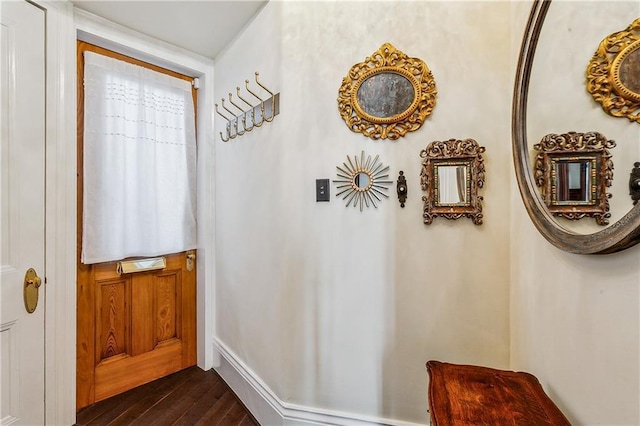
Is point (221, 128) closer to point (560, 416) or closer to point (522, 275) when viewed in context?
point (522, 275)

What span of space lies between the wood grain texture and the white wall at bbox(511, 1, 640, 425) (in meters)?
0.09

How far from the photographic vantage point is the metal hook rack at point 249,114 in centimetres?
140

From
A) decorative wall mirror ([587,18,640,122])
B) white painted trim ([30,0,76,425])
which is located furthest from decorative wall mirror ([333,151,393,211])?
white painted trim ([30,0,76,425])

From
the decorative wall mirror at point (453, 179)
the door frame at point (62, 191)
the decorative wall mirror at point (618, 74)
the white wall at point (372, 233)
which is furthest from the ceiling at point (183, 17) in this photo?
the decorative wall mirror at point (618, 74)

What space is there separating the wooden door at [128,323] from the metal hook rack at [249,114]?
0.61 meters

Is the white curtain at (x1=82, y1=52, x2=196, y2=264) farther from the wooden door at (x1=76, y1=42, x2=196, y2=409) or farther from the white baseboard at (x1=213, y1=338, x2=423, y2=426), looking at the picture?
the white baseboard at (x1=213, y1=338, x2=423, y2=426)

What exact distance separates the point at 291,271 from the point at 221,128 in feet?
3.92

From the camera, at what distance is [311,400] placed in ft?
4.35

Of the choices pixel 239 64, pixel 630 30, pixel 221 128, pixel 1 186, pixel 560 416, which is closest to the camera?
pixel 630 30

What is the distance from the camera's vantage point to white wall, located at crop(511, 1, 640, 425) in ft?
1.92

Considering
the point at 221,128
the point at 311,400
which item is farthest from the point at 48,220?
the point at 311,400

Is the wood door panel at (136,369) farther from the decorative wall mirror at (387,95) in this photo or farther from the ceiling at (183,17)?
the ceiling at (183,17)

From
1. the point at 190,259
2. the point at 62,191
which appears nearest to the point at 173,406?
the point at 190,259

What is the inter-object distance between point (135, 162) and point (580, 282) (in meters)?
2.16
